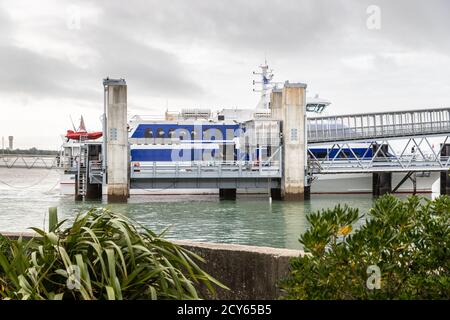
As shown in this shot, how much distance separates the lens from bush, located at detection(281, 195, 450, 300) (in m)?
3.23

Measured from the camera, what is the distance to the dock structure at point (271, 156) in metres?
33.2

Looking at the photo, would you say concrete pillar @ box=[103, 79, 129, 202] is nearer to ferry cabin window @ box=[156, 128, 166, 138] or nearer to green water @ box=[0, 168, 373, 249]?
green water @ box=[0, 168, 373, 249]

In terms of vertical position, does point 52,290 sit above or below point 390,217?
below

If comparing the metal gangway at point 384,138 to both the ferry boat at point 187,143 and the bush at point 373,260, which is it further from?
the bush at point 373,260

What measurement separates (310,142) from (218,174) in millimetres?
10337

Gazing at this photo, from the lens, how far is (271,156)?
3584 cm

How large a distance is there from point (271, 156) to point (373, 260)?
107ft

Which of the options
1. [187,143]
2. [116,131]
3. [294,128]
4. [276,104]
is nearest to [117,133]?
[116,131]

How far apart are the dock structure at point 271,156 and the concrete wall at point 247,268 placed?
28.0 metres

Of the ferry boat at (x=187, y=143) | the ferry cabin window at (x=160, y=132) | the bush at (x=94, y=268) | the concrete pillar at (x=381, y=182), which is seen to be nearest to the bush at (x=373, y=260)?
the bush at (x=94, y=268)

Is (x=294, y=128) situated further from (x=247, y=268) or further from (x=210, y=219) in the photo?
(x=247, y=268)

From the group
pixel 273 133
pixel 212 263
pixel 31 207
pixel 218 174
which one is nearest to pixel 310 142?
pixel 273 133
